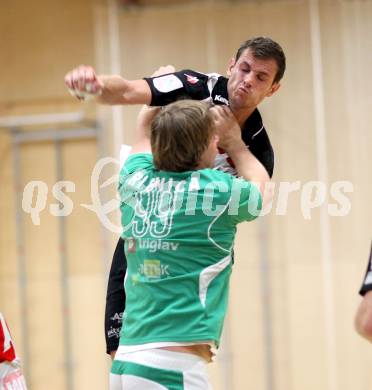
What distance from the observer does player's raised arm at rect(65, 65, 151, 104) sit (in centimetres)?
263

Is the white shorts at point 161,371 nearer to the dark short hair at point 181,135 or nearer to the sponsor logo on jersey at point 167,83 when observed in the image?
the dark short hair at point 181,135

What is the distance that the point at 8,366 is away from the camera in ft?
9.82

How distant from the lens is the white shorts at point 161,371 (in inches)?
95.7

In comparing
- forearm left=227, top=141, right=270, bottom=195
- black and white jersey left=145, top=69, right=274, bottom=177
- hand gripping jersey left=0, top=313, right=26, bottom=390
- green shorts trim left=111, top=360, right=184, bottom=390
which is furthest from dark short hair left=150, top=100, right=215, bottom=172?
hand gripping jersey left=0, top=313, right=26, bottom=390

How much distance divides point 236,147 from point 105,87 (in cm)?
48

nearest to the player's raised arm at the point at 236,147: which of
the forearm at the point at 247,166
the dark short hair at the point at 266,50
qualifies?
the forearm at the point at 247,166

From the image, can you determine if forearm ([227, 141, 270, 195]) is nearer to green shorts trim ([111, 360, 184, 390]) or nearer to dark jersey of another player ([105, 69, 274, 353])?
dark jersey of another player ([105, 69, 274, 353])

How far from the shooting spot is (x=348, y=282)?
6090mm

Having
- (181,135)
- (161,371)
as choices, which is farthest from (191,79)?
(161,371)

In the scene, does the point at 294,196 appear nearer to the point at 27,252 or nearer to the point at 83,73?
the point at 27,252

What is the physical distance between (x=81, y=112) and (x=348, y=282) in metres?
2.63

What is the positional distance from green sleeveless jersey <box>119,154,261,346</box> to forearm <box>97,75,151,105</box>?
0.41m

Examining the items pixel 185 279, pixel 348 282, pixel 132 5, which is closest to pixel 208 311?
pixel 185 279

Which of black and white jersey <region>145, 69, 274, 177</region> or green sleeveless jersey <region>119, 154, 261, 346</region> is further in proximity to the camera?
black and white jersey <region>145, 69, 274, 177</region>
